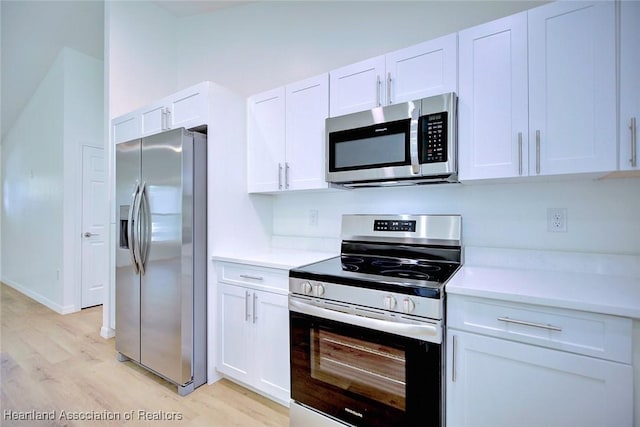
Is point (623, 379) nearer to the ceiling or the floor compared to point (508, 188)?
nearer to the floor

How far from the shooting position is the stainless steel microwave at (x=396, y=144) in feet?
5.18

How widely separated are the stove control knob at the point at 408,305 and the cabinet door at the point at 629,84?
40.6 inches

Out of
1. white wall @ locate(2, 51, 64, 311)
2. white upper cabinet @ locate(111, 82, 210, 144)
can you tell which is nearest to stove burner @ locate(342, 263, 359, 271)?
white upper cabinet @ locate(111, 82, 210, 144)

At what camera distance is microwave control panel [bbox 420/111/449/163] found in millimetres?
1578

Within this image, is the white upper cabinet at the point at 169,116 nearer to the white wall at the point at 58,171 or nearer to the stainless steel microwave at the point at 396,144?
the stainless steel microwave at the point at 396,144

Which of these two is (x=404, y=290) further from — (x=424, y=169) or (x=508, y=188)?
(x=508, y=188)

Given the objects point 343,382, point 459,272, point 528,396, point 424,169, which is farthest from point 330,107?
point 528,396

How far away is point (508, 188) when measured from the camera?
1.72 metres

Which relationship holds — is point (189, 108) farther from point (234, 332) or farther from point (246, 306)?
point (234, 332)

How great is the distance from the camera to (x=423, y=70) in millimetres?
1693

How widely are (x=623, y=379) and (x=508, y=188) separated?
3.26 feet

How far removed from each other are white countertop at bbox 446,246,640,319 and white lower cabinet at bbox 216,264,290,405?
1.03 m

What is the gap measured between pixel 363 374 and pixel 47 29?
468 centimetres

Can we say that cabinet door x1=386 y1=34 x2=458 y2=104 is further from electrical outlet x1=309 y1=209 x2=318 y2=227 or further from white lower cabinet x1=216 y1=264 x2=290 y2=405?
white lower cabinet x1=216 y1=264 x2=290 y2=405
